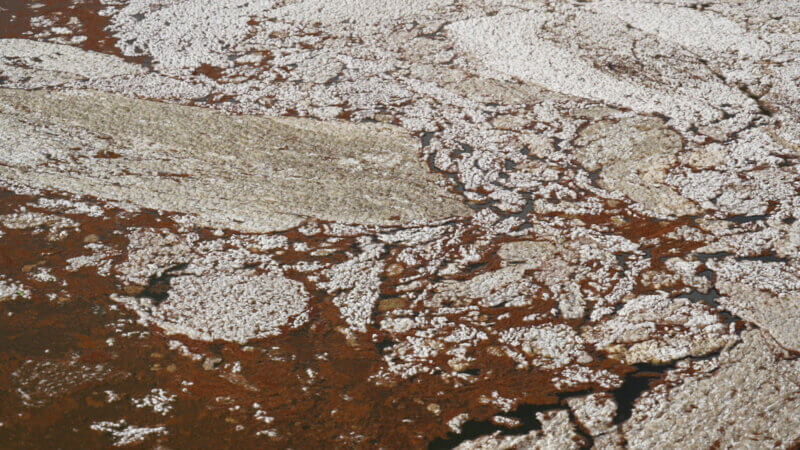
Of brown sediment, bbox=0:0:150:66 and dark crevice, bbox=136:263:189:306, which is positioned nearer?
dark crevice, bbox=136:263:189:306

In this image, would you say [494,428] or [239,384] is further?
[239,384]

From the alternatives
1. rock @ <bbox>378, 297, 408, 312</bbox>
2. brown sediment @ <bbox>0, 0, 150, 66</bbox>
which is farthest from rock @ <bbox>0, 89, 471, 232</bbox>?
brown sediment @ <bbox>0, 0, 150, 66</bbox>

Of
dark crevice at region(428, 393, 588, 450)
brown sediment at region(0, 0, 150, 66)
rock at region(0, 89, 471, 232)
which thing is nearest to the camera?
dark crevice at region(428, 393, 588, 450)

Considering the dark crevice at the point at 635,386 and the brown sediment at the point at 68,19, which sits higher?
the brown sediment at the point at 68,19

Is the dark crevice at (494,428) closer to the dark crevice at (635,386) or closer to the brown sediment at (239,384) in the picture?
the brown sediment at (239,384)

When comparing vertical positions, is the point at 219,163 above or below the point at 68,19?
below

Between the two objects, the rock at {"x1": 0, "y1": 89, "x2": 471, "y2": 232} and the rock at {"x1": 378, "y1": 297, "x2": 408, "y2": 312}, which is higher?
the rock at {"x1": 0, "y1": 89, "x2": 471, "y2": 232}

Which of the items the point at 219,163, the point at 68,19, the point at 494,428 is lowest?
the point at 494,428

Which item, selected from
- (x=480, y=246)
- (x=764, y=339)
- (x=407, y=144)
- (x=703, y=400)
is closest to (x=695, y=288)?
(x=764, y=339)

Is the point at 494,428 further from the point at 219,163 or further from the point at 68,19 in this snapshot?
the point at 68,19

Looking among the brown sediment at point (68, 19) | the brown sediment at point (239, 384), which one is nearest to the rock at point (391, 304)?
the brown sediment at point (239, 384)

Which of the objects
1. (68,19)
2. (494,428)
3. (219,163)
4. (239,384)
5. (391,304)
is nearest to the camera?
(494,428)

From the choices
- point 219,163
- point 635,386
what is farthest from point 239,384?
point 219,163

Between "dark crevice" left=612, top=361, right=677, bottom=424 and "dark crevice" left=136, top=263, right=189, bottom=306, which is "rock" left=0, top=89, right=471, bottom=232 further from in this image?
"dark crevice" left=612, top=361, right=677, bottom=424
